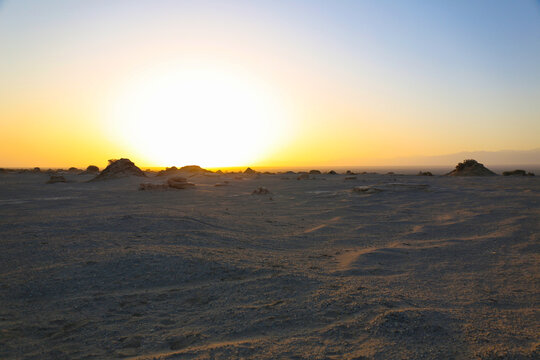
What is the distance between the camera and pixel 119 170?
18906 mm

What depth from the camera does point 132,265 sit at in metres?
4.00

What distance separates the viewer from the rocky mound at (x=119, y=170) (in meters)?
18.3

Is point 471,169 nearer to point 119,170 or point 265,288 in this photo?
point 119,170

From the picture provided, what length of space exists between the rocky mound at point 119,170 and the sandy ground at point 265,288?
11912 millimetres

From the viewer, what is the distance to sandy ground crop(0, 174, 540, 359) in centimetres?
242

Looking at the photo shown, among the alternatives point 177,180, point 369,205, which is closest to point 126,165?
point 177,180

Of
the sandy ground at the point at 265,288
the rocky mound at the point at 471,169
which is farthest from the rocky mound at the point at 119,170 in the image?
A: the rocky mound at the point at 471,169

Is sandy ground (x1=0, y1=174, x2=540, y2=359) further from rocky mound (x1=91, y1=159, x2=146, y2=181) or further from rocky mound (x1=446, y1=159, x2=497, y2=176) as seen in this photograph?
rocky mound (x1=446, y1=159, x2=497, y2=176)

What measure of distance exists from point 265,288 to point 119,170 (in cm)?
1783

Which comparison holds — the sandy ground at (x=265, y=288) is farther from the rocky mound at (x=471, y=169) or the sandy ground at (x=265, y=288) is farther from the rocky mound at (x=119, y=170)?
the rocky mound at (x=471, y=169)

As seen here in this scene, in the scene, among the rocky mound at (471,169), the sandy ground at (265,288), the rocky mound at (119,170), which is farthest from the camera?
the rocky mound at (471,169)

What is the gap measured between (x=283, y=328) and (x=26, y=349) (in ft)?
6.30

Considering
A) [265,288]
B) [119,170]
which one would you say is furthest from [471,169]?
[265,288]

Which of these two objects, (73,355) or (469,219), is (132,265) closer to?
(73,355)
